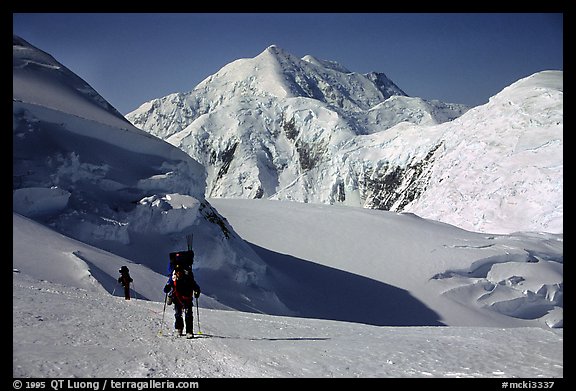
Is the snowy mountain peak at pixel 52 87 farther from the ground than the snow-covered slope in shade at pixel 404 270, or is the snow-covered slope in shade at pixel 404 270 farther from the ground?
the snowy mountain peak at pixel 52 87

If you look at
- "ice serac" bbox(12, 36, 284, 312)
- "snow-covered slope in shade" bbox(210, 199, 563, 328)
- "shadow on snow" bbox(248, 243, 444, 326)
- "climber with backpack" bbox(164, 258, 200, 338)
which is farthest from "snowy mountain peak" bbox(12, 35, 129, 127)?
"climber with backpack" bbox(164, 258, 200, 338)

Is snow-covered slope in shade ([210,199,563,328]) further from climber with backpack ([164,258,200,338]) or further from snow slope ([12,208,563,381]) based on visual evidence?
climber with backpack ([164,258,200,338])

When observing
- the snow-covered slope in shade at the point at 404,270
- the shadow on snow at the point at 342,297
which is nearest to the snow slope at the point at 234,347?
the shadow on snow at the point at 342,297

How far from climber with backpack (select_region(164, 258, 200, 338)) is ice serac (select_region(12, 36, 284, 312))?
34.7 ft

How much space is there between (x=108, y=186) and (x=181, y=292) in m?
13.8

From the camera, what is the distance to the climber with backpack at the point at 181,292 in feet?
24.6

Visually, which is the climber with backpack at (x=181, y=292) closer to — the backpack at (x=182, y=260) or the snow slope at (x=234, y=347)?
the backpack at (x=182, y=260)

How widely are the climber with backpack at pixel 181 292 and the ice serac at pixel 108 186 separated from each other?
10.6m

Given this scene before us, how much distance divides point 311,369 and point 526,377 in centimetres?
251

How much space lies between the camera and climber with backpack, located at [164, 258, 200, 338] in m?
7.50

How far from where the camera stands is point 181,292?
7.77 m

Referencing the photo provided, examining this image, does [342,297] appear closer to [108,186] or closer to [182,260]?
[108,186]
